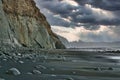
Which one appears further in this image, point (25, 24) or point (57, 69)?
point (25, 24)

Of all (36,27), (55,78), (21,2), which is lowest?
(55,78)

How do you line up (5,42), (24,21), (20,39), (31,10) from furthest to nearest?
(31,10), (24,21), (20,39), (5,42)

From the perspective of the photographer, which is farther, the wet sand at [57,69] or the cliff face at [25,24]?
the cliff face at [25,24]

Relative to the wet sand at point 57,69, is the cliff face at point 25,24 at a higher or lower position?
higher

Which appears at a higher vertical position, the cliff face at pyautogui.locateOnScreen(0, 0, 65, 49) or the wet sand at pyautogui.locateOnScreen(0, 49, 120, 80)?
the cliff face at pyautogui.locateOnScreen(0, 0, 65, 49)

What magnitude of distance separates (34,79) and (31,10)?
109644 millimetres

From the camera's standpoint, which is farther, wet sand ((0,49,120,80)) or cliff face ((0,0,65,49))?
cliff face ((0,0,65,49))

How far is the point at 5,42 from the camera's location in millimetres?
80188

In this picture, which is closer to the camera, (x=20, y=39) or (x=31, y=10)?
(x=20, y=39)

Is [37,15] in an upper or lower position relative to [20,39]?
upper

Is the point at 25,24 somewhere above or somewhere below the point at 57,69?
above

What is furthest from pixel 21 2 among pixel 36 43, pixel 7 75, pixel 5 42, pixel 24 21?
pixel 7 75

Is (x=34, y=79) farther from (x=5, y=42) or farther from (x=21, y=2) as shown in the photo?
(x=21, y=2)

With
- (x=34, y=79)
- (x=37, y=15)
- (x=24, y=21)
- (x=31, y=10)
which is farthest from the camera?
(x=37, y=15)
